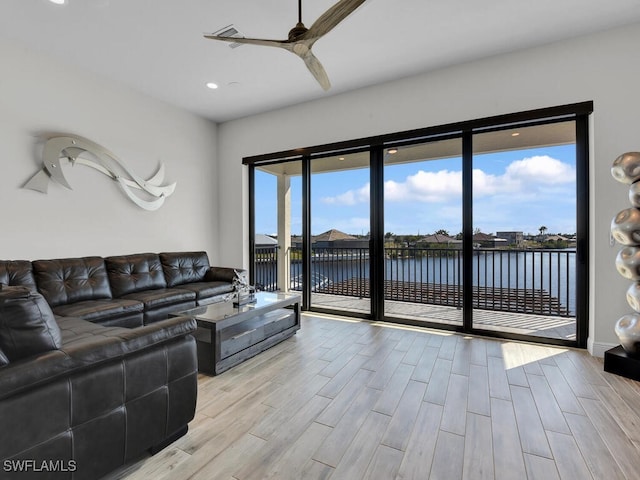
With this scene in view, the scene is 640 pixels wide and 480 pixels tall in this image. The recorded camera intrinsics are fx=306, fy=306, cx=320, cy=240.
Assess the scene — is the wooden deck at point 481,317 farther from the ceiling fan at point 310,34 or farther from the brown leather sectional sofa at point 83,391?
the ceiling fan at point 310,34

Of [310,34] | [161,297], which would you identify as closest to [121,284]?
[161,297]

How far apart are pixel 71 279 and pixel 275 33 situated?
10.7 ft

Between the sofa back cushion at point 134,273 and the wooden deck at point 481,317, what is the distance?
228 centimetres

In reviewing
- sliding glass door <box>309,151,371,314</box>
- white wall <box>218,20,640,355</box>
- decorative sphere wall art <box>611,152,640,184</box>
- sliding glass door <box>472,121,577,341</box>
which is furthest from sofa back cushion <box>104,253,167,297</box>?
decorative sphere wall art <box>611,152,640,184</box>

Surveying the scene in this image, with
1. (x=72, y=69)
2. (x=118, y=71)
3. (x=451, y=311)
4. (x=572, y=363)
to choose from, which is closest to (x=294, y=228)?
(x=451, y=311)

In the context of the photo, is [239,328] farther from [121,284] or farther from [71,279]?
[71,279]

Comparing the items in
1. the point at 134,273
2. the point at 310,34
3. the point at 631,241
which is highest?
the point at 310,34

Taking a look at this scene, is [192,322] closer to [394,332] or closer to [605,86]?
[394,332]

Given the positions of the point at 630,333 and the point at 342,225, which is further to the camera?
the point at 342,225

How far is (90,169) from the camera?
3.73 metres

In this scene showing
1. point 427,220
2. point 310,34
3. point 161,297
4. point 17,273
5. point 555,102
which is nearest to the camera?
point 310,34

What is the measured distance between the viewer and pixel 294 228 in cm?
496

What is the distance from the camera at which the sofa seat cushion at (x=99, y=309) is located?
108 inches

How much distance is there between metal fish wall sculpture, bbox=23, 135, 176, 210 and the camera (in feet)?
10.8
